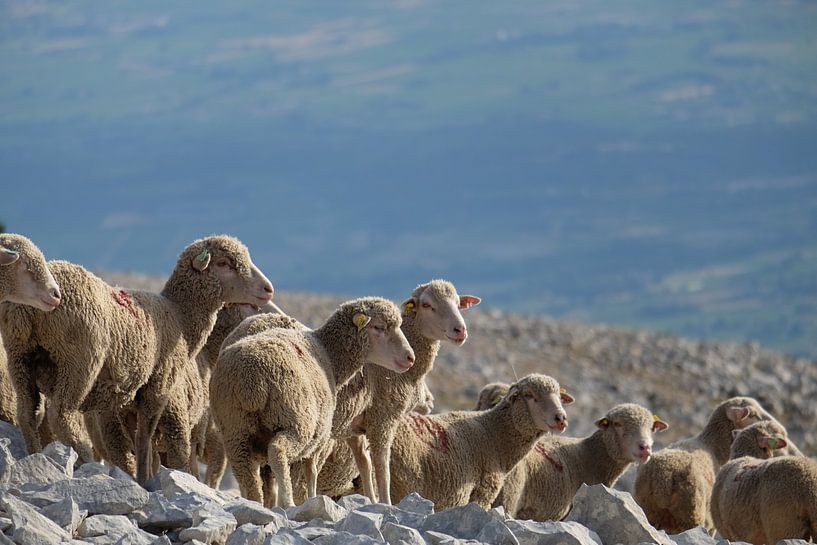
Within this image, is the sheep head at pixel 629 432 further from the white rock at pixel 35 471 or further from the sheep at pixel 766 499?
the white rock at pixel 35 471

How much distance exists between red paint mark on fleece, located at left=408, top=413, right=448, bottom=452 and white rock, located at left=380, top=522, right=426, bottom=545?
142 inches

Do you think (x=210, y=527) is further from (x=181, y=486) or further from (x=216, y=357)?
(x=216, y=357)

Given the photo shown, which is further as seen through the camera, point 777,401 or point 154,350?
point 777,401

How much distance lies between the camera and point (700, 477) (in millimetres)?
13898

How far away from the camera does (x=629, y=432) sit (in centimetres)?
1385

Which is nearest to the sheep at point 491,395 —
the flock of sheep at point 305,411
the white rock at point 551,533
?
the flock of sheep at point 305,411

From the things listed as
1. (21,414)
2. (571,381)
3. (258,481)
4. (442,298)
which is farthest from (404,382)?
(571,381)

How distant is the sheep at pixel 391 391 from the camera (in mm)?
11547

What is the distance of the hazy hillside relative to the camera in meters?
34.3

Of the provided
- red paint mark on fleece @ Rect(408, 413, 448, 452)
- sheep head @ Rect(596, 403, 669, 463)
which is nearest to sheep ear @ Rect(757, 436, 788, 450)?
sheep head @ Rect(596, 403, 669, 463)

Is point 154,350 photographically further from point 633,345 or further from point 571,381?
point 633,345

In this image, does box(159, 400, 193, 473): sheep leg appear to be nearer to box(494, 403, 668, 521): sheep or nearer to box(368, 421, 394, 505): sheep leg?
box(368, 421, 394, 505): sheep leg

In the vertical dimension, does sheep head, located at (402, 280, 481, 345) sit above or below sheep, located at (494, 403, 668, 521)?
above

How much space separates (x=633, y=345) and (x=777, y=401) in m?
9.18
